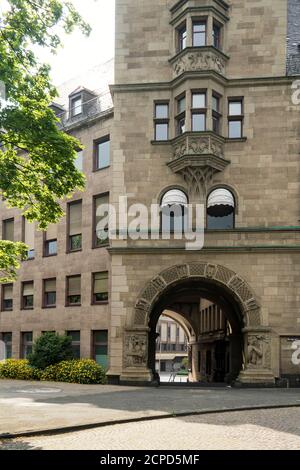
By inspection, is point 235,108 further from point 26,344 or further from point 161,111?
point 26,344

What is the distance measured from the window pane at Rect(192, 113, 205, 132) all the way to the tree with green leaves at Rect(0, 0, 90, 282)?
13016mm

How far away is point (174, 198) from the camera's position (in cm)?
2530

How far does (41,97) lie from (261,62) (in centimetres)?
1605

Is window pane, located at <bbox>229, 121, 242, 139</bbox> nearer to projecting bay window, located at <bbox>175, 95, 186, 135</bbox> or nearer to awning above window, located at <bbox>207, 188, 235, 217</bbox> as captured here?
projecting bay window, located at <bbox>175, 95, 186, 135</bbox>

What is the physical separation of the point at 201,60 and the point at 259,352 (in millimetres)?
12982

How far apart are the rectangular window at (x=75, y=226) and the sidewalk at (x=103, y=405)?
11365mm

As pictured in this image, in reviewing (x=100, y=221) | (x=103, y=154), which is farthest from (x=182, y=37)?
(x=100, y=221)

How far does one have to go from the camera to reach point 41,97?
12.5 m

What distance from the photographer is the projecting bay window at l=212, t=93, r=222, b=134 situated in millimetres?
25531

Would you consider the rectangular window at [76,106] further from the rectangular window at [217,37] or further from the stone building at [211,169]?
the rectangular window at [217,37]

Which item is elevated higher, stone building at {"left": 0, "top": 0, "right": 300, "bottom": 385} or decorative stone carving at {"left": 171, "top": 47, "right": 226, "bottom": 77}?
decorative stone carving at {"left": 171, "top": 47, "right": 226, "bottom": 77}

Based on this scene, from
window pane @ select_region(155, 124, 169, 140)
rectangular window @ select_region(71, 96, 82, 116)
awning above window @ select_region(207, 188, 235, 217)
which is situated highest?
rectangular window @ select_region(71, 96, 82, 116)

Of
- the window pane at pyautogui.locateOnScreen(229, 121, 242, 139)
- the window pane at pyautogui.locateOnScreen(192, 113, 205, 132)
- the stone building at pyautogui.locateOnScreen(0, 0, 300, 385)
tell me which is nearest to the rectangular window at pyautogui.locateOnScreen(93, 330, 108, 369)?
the stone building at pyautogui.locateOnScreen(0, 0, 300, 385)
